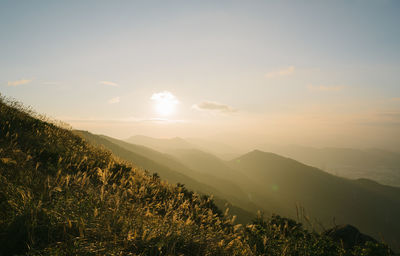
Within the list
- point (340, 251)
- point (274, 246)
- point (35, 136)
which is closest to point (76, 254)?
point (274, 246)

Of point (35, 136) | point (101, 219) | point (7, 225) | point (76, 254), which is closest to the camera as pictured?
point (76, 254)

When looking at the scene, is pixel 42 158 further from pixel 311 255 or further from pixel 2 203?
pixel 311 255

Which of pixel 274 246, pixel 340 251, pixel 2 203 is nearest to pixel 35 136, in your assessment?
pixel 2 203

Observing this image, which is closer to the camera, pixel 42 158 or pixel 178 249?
pixel 178 249

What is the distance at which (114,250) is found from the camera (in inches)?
95.5

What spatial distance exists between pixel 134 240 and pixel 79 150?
633 centimetres

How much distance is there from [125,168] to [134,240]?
232 inches

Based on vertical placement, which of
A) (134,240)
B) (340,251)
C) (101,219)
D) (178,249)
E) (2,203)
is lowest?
(340,251)

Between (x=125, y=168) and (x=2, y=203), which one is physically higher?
(x=2, y=203)

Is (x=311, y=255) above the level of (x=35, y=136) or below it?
below

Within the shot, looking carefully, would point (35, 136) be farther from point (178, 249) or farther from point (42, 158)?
point (178, 249)

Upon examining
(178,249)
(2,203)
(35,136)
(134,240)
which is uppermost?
(35,136)

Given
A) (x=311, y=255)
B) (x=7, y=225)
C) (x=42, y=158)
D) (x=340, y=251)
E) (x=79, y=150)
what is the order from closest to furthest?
1. (x=7, y=225)
2. (x=311, y=255)
3. (x=340, y=251)
4. (x=42, y=158)
5. (x=79, y=150)

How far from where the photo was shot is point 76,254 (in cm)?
215
